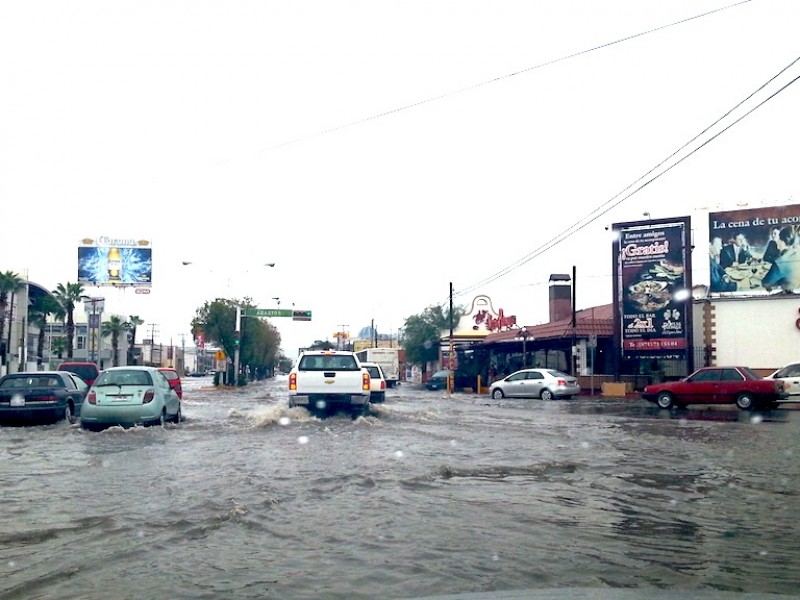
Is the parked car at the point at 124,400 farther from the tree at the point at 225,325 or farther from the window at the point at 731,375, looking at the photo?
the tree at the point at 225,325

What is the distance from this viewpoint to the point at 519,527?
24.4 ft

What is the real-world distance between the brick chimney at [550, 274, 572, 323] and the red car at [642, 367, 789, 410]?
32138mm

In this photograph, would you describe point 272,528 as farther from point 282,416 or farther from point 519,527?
point 282,416

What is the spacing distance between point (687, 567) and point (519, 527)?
5.65 ft

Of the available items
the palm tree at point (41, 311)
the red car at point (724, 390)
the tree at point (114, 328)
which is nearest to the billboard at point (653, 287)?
the red car at point (724, 390)

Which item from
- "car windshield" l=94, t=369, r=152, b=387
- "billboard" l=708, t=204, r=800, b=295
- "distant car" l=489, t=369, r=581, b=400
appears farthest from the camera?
"billboard" l=708, t=204, r=800, b=295

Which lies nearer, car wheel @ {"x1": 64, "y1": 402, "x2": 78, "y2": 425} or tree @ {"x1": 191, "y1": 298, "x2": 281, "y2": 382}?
car wheel @ {"x1": 64, "y1": 402, "x2": 78, "y2": 425}

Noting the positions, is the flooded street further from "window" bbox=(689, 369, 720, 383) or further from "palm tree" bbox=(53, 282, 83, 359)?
"palm tree" bbox=(53, 282, 83, 359)

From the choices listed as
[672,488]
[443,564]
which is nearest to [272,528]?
[443,564]

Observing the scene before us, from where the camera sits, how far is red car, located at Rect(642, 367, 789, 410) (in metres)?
25.3

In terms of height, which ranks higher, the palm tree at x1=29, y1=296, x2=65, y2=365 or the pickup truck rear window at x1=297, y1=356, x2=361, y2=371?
the palm tree at x1=29, y1=296, x2=65, y2=365

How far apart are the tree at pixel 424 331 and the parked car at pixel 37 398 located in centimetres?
6002

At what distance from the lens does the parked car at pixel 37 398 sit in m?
18.7

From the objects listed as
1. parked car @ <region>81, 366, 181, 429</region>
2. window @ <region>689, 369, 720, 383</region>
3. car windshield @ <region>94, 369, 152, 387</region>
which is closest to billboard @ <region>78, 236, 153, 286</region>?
car windshield @ <region>94, 369, 152, 387</region>
